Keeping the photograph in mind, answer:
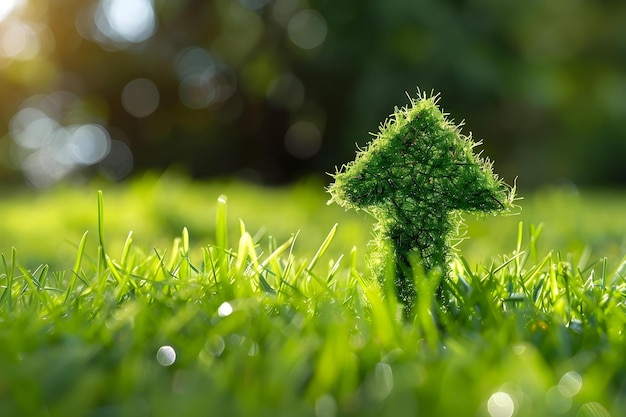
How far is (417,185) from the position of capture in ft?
4.79

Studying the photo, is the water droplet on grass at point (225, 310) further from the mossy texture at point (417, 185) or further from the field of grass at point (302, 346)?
the mossy texture at point (417, 185)

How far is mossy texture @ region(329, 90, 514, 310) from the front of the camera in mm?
1446

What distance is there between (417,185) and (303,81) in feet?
38.9

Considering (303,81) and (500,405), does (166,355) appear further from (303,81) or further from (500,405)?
(303,81)

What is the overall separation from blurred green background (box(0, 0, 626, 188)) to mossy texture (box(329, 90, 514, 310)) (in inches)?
385

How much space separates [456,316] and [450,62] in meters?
10.2

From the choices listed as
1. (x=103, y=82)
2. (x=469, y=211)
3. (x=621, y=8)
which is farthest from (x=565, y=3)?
(x=469, y=211)

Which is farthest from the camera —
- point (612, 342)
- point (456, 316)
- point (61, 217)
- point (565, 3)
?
point (565, 3)

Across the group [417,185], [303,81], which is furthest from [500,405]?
[303,81]

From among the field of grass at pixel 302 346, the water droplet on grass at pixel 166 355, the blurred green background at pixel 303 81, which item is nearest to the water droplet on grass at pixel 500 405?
the field of grass at pixel 302 346

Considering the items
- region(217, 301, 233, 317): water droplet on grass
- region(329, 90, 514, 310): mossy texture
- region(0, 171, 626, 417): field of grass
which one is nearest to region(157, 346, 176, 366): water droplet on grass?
region(0, 171, 626, 417): field of grass

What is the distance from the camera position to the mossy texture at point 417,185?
1.45 m

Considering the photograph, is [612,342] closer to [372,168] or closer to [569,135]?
[372,168]

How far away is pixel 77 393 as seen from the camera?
2.96ft
